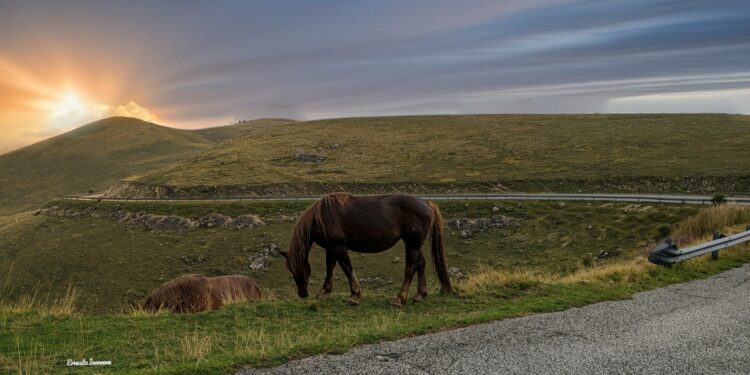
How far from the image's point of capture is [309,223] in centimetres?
1173

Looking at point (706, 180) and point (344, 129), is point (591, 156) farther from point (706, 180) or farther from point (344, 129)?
point (344, 129)

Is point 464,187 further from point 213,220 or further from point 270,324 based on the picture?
point 270,324

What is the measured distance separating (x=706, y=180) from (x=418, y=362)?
201 ft

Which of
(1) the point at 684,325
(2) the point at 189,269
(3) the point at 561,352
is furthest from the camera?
(2) the point at 189,269

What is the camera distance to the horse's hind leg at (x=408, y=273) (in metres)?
10.9

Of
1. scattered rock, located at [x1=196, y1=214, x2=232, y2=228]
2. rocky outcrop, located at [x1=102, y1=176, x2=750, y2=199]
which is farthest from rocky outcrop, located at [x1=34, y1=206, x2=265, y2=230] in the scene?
rocky outcrop, located at [x1=102, y1=176, x2=750, y2=199]

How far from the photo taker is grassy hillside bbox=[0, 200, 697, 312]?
33500 mm

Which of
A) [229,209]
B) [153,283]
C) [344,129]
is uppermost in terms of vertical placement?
[344,129]

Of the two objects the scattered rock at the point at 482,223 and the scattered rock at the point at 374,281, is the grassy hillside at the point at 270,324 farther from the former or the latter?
the scattered rock at the point at 482,223

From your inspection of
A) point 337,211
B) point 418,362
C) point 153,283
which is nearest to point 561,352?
point 418,362

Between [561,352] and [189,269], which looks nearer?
[561,352]

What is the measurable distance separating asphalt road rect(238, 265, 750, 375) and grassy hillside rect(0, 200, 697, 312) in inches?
811

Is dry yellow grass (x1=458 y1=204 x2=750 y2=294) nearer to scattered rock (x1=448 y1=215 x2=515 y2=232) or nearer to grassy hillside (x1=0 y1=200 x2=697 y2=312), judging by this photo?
grassy hillside (x1=0 y1=200 x2=697 y2=312)

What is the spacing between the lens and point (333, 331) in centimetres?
812
